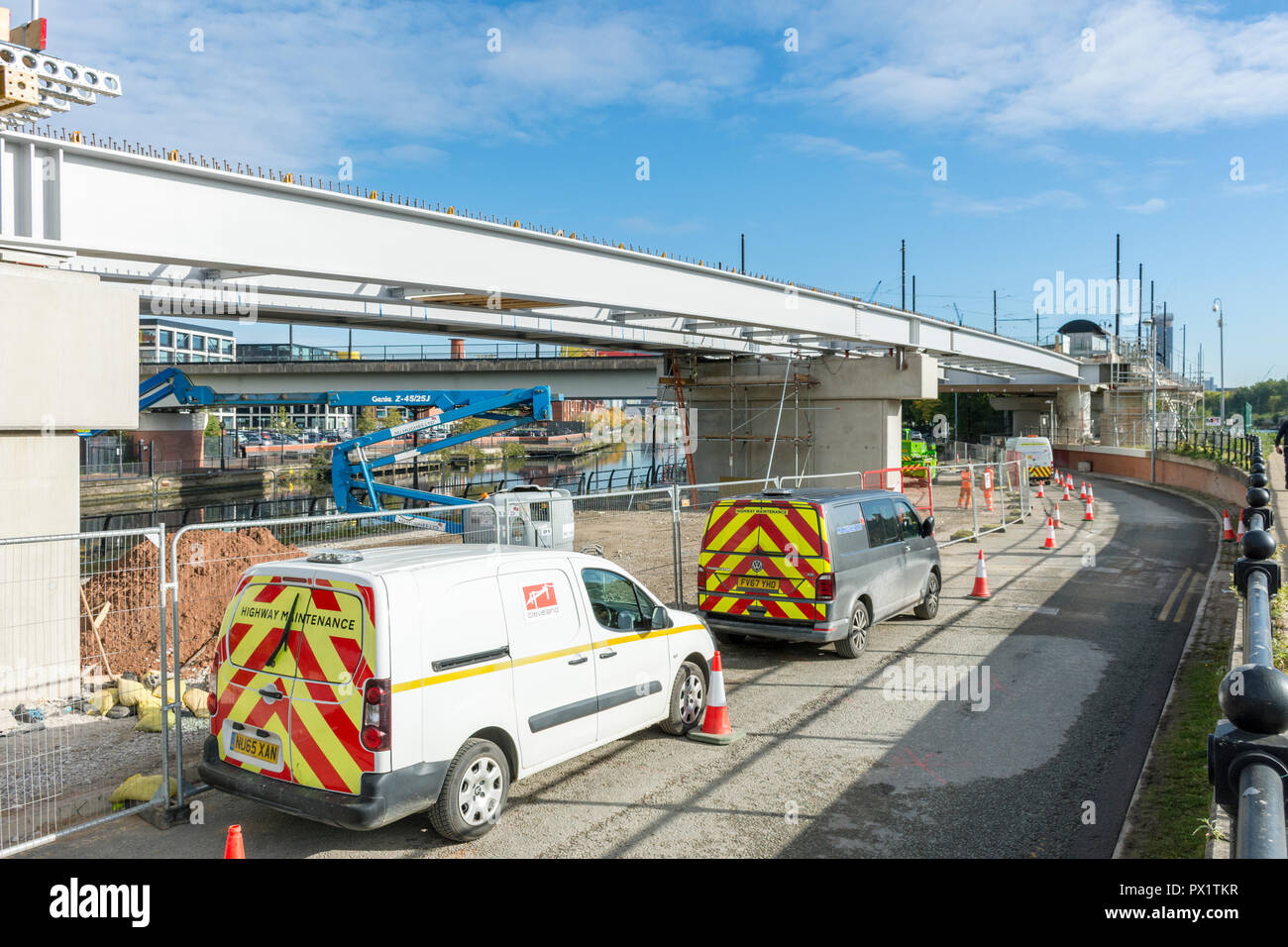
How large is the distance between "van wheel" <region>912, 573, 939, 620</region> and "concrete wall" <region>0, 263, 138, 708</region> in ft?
33.4

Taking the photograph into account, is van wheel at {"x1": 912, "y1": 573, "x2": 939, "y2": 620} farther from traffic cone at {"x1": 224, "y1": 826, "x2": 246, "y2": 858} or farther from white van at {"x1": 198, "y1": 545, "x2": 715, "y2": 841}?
traffic cone at {"x1": 224, "y1": 826, "x2": 246, "y2": 858}

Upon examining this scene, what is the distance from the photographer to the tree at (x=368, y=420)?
83188mm

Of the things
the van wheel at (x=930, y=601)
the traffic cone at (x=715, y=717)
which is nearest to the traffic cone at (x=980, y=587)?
the van wheel at (x=930, y=601)

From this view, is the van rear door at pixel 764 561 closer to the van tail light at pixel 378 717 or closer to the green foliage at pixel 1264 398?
the van tail light at pixel 378 717

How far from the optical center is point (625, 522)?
2247 centimetres

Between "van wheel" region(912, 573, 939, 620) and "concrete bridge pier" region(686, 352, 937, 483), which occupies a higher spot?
"concrete bridge pier" region(686, 352, 937, 483)

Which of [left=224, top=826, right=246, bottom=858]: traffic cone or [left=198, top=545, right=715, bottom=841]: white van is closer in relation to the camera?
[left=224, top=826, right=246, bottom=858]: traffic cone

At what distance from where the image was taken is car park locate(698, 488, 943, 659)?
10.3 m

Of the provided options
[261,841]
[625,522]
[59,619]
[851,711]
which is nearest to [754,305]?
[625,522]

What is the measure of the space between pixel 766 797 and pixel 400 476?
58.8 m

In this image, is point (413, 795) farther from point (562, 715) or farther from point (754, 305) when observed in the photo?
point (754, 305)

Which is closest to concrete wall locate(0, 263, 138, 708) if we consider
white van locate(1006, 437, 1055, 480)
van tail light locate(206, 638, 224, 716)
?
van tail light locate(206, 638, 224, 716)

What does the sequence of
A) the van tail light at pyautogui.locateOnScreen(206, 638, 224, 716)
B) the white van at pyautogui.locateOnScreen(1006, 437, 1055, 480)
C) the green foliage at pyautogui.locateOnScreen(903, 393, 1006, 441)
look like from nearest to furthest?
the van tail light at pyautogui.locateOnScreen(206, 638, 224, 716) < the white van at pyautogui.locateOnScreen(1006, 437, 1055, 480) < the green foliage at pyautogui.locateOnScreen(903, 393, 1006, 441)
